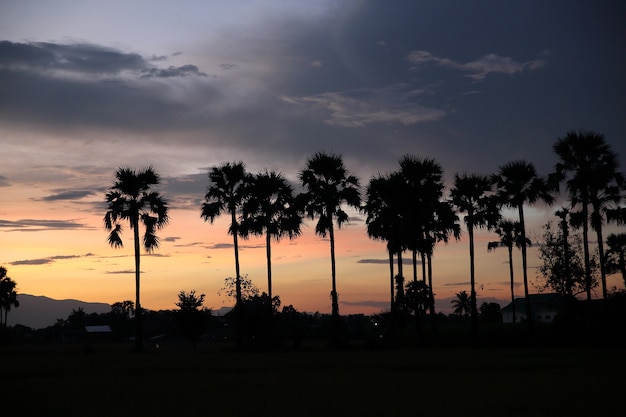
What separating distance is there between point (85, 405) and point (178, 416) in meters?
4.42

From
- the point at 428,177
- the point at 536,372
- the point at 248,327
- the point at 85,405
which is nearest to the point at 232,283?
the point at 248,327

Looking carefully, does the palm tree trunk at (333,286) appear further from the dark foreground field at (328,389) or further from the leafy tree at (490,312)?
the leafy tree at (490,312)

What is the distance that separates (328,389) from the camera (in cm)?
2728

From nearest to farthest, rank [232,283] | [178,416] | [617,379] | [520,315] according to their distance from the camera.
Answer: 1. [178,416]
2. [617,379]
3. [232,283]
4. [520,315]

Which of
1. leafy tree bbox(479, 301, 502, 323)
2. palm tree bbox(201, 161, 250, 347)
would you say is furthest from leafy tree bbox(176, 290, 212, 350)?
leafy tree bbox(479, 301, 502, 323)

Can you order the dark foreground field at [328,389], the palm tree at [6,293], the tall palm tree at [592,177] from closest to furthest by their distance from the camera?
the dark foreground field at [328,389] < the tall palm tree at [592,177] < the palm tree at [6,293]

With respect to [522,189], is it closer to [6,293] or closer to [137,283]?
[137,283]

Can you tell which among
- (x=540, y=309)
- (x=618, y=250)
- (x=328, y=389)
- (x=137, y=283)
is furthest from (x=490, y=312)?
(x=328, y=389)

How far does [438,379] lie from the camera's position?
30922mm

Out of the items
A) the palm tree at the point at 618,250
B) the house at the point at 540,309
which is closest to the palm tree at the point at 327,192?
the palm tree at the point at 618,250

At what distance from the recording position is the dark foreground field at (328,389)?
2122 cm

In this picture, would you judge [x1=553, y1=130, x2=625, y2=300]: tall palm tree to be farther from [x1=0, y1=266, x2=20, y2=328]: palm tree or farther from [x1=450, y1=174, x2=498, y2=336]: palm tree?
[x1=0, y1=266, x2=20, y2=328]: palm tree

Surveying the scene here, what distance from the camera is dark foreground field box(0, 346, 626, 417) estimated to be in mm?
21219

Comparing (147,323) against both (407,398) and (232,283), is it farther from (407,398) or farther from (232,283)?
(407,398)
